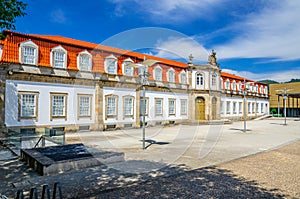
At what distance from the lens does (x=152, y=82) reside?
85.1 feet

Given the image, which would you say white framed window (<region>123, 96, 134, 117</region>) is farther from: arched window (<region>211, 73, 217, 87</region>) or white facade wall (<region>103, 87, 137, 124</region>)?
arched window (<region>211, 73, 217, 87</region>)

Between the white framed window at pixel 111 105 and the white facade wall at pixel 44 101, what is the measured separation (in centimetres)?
140

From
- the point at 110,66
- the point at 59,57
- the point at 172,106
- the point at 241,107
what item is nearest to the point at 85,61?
the point at 59,57

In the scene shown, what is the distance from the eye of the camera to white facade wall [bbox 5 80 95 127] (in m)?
16.3

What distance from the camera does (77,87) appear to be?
20672 mm

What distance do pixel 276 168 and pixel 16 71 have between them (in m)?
17.4

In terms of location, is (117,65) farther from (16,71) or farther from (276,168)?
(276,168)

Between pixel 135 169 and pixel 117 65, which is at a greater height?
pixel 117 65

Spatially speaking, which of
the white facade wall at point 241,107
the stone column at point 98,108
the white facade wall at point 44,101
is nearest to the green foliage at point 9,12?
the white facade wall at point 44,101

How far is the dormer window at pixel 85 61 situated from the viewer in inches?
790

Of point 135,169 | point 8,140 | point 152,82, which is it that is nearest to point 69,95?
point 8,140

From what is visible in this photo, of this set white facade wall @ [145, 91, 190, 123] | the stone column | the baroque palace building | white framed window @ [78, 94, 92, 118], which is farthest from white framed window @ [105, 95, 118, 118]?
white facade wall @ [145, 91, 190, 123]

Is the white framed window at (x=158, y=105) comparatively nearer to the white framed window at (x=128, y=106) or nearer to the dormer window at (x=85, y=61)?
the white framed window at (x=128, y=106)

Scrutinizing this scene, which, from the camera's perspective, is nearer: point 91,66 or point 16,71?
point 16,71
